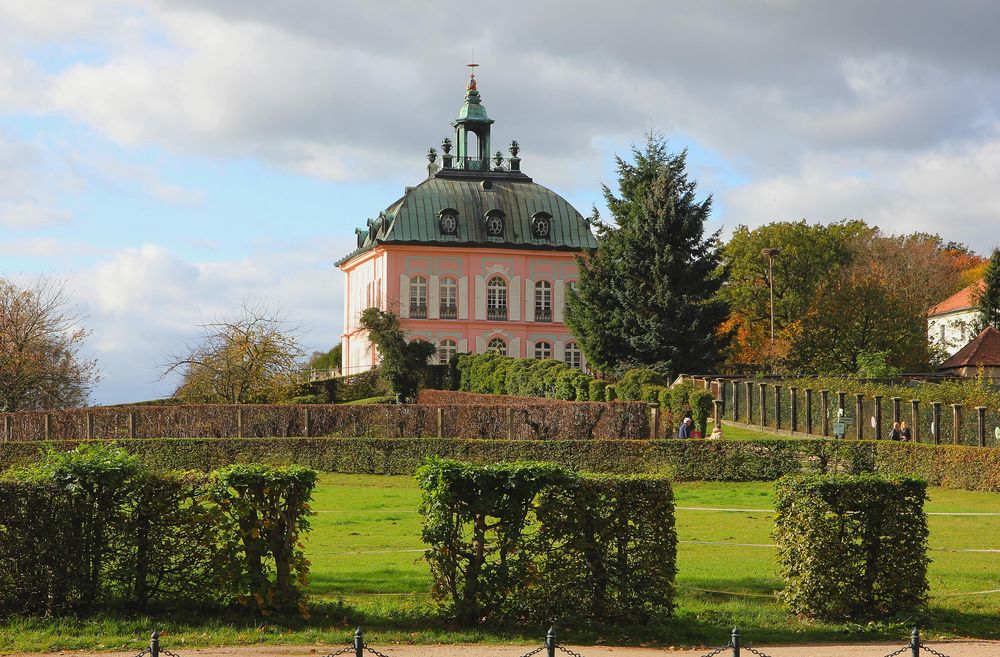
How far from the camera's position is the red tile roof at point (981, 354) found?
5625cm

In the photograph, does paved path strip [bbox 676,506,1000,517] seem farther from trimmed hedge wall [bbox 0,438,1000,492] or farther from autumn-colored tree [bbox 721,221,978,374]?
autumn-colored tree [bbox 721,221,978,374]

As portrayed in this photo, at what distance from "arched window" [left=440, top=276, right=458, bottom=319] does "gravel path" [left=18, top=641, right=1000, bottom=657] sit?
60436 millimetres

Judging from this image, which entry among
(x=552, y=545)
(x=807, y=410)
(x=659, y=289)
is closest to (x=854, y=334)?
(x=659, y=289)

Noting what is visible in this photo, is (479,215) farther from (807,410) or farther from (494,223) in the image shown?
(807,410)

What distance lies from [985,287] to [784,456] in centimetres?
4599

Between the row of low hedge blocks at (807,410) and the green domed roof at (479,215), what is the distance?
31606 mm

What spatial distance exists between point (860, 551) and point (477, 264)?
60783mm

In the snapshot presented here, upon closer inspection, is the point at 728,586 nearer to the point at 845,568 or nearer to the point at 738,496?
the point at 845,568

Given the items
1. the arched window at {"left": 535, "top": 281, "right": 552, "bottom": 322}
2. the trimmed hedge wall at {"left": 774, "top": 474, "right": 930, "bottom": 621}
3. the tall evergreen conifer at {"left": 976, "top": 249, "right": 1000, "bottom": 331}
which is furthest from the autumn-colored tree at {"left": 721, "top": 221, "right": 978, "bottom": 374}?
the trimmed hedge wall at {"left": 774, "top": 474, "right": 930, "bottom": 621}

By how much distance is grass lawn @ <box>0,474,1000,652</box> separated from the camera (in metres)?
12.0

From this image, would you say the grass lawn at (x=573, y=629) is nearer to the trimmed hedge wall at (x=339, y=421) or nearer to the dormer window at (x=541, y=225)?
the trimmed hedge wall at (x=339, y=421)

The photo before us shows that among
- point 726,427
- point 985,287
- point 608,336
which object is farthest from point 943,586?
point 985,287

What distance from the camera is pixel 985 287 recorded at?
70250 mm

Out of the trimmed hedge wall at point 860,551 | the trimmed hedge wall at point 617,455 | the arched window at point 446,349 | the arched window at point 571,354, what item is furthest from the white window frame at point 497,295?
the trimmed hedge wall at point 860,551
